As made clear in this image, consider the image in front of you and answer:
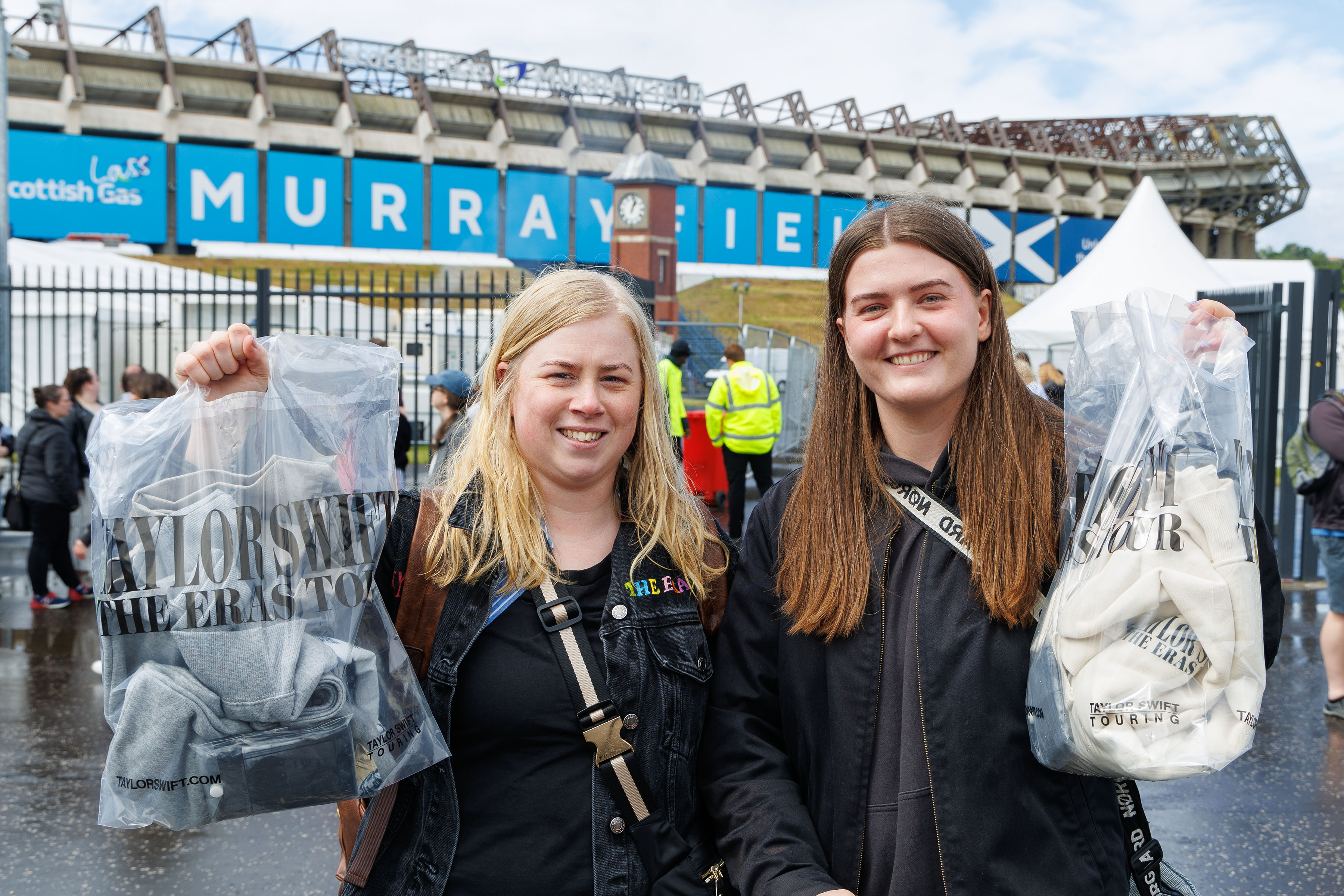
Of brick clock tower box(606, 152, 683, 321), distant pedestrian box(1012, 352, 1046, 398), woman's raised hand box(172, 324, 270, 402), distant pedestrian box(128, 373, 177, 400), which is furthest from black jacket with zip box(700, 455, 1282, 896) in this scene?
brick clock tower box(606, 152, 683, 321)

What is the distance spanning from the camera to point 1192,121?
49.2 meters

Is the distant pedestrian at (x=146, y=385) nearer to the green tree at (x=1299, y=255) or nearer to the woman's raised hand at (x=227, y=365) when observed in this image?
the woman's raised hand at (x=227, y=365)

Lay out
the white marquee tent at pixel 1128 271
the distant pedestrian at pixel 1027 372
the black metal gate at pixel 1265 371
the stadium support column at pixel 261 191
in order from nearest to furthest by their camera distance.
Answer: the distant pedestrian at pixel 1027 372 → the black metal gate at pixel 1265 371 → the white marquee tent at pixel 1128 271 → the stadium support column at pixel 261 191

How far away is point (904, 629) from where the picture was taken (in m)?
1.71

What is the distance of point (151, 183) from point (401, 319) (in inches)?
968

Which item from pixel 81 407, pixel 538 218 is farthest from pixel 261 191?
pixel 81 407

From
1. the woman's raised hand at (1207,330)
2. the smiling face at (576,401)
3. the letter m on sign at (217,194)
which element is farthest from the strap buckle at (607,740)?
the letter m on sign at (217,194)

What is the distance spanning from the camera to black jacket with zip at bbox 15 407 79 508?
7234mm

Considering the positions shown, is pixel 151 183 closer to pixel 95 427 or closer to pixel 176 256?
pixel 176 256

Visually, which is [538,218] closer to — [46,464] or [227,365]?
[46,464]

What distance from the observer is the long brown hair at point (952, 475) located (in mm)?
1689

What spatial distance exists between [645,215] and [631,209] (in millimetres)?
410

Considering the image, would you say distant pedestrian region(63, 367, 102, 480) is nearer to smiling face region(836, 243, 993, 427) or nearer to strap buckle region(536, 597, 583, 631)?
strap buckle region(536, 597, 583, 631)

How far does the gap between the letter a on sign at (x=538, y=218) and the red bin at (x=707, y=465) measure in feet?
80.9
